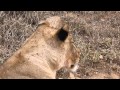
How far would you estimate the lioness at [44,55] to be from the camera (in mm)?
4113

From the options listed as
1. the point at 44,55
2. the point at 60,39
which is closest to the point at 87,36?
the point at 60,39

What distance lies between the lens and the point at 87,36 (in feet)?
23.5

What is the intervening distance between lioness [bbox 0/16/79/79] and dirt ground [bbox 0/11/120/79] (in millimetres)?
1126

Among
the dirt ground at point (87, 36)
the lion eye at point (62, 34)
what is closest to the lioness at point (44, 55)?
the lion eye at point (62, 34)

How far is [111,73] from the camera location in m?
5.81

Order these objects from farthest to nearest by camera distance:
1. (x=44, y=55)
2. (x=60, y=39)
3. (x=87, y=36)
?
(x=87, y=36) → (x=60, y=39) → (x=44, y=55)

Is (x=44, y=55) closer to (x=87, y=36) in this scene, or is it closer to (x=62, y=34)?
(x=62, y=34)

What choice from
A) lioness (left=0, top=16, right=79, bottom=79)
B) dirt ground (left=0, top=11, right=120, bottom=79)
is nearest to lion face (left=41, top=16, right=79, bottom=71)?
lioness (left=0, top=16, right=79, bottom=79)

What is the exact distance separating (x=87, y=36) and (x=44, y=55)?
2931 millimetres

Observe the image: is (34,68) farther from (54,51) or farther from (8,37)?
(8,37)

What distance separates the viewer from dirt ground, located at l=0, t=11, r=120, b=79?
599 centimetres
